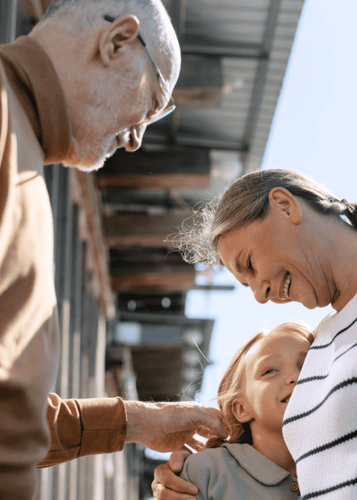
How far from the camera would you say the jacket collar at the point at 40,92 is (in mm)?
1702

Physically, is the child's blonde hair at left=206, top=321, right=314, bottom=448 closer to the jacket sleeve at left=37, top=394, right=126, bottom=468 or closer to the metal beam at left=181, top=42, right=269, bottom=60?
the jacket sleeve at left=37, top=394, right=126, bottom=468

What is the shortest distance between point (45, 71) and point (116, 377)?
10.5m

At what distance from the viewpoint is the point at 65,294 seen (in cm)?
598

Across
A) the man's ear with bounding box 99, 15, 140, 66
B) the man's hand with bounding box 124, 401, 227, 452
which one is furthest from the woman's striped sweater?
the man's ear with bounding box 99, 15, 140, 66

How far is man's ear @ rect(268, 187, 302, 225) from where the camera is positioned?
2.02 metres

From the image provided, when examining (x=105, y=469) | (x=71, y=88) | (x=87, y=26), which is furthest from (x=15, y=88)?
(x=105, y=469)

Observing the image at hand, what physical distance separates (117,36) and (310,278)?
101cm

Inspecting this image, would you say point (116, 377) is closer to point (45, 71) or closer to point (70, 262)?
point (70, 262)

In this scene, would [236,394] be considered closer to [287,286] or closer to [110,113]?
[287,286]

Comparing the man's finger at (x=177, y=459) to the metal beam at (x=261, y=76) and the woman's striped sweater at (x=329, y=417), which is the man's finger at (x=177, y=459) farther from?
the metal beam at (x=261, y=76)

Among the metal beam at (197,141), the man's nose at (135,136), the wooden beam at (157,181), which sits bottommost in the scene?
the wooden beam at (157,181)

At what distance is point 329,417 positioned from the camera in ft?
5.86

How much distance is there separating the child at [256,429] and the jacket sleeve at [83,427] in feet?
1.11

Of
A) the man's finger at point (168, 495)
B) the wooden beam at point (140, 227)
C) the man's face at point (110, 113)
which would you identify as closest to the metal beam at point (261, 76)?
the wooden beam at point (140, 227)
